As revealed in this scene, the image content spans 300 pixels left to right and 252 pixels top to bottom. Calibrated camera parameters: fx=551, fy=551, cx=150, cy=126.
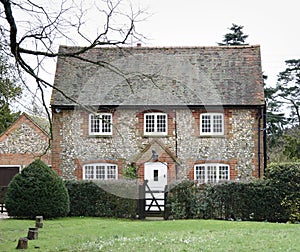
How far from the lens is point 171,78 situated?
30.6 metres

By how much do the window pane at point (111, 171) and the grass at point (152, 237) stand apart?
8.51 meters

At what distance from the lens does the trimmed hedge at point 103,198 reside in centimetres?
2403

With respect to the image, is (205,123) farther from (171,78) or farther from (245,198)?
(245,198)

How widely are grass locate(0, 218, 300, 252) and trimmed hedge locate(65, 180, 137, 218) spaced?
3.63 metres

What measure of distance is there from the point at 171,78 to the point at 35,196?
37.4 ft

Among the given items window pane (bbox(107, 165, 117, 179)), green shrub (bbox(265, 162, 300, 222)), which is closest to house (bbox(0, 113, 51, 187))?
window pane (bbox(107, 165, 117, 179))

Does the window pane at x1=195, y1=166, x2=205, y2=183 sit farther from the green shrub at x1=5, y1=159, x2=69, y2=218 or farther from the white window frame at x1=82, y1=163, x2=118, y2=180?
the green shrub at x1=5, y1=159, x2=69, y2=218

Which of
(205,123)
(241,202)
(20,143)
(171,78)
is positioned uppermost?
(171,78)

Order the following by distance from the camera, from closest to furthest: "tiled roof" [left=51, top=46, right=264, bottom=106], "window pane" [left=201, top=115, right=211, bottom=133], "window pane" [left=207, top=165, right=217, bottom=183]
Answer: "window pane" [left=207, top=165, right=217, bottom=183] → "window pane" [left=201, top=115, right=211, bottom=133] → "tiled roof" [left=51, top=46, right=264, bottom=106]

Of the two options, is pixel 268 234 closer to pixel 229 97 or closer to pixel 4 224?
pixel 4 224

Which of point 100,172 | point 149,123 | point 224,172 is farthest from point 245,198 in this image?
point 100,172

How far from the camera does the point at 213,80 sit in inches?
1193

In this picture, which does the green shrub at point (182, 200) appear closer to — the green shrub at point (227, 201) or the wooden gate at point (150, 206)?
the green shrub at point (227, 201)

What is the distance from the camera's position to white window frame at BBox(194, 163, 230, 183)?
94.3 feet
